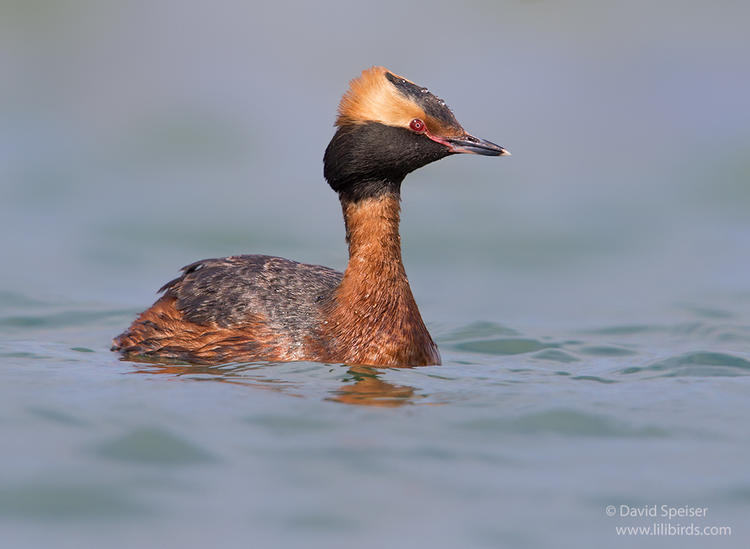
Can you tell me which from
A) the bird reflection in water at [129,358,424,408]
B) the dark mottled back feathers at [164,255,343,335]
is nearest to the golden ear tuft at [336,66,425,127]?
the dark mottled back feathers at [164,255,343,335]

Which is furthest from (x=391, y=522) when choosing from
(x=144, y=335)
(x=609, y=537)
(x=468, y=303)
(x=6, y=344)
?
(x=468, y=303)

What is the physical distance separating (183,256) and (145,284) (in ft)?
3.51

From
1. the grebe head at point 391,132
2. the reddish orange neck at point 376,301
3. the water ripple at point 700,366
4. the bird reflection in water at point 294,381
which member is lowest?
the bird reflection in water at point 294,381

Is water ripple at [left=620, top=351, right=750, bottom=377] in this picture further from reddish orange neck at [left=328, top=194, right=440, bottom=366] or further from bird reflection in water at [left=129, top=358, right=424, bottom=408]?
bird reflection in water at [left=129, top=358, right=424, bottom=408]

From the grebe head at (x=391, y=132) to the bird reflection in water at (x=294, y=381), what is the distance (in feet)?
5.59

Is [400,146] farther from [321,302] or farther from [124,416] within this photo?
[124,416]

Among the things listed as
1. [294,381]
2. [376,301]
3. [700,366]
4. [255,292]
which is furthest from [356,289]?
[700,366]

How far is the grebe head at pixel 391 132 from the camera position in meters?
10.1

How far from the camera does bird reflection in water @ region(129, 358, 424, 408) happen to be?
9031mm

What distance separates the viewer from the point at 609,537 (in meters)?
6.74

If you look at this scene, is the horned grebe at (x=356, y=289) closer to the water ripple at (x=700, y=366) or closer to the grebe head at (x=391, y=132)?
the grebe head at (x=391, y=132)

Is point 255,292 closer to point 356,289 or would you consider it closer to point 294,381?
point 356,289

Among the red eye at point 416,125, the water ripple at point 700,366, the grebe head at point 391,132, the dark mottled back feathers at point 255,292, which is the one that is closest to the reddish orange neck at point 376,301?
the dark mottled back feathers at point 255,292

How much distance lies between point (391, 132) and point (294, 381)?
2.19 metres
